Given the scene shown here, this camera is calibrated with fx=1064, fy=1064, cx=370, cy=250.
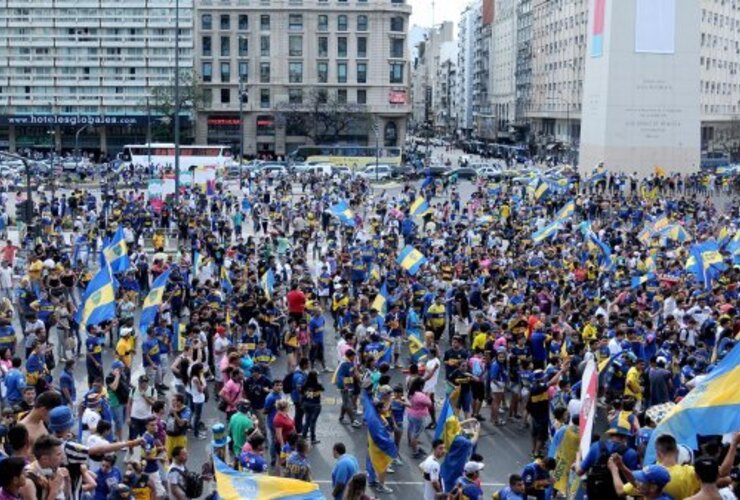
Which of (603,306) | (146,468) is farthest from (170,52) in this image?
(146,468)

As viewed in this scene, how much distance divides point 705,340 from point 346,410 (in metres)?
6.37

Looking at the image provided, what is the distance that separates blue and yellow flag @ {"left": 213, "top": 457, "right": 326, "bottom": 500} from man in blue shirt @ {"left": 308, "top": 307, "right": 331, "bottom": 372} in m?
9.64

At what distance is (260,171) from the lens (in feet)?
218

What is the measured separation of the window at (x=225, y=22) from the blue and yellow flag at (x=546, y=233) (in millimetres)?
66329

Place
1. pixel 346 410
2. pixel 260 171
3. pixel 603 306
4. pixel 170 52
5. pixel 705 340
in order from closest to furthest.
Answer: pixel 346 410, pixel 705 340, pixel 603 306, pixel 260 171, pixel 170 52

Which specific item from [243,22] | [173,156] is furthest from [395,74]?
[173,156]

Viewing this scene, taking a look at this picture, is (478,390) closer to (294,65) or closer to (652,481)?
(652,481)

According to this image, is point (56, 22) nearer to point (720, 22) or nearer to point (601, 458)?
point (720, 22)

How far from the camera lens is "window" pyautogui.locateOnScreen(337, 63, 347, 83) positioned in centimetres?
9231

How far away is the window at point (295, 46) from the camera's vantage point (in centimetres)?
9262

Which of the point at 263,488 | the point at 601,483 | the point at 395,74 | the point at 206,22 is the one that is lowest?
the point at 601,483

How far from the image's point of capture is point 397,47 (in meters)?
93.0

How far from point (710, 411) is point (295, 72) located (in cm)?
8554

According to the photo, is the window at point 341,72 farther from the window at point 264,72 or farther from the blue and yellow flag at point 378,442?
the blue and yellow flag at point 378,442
